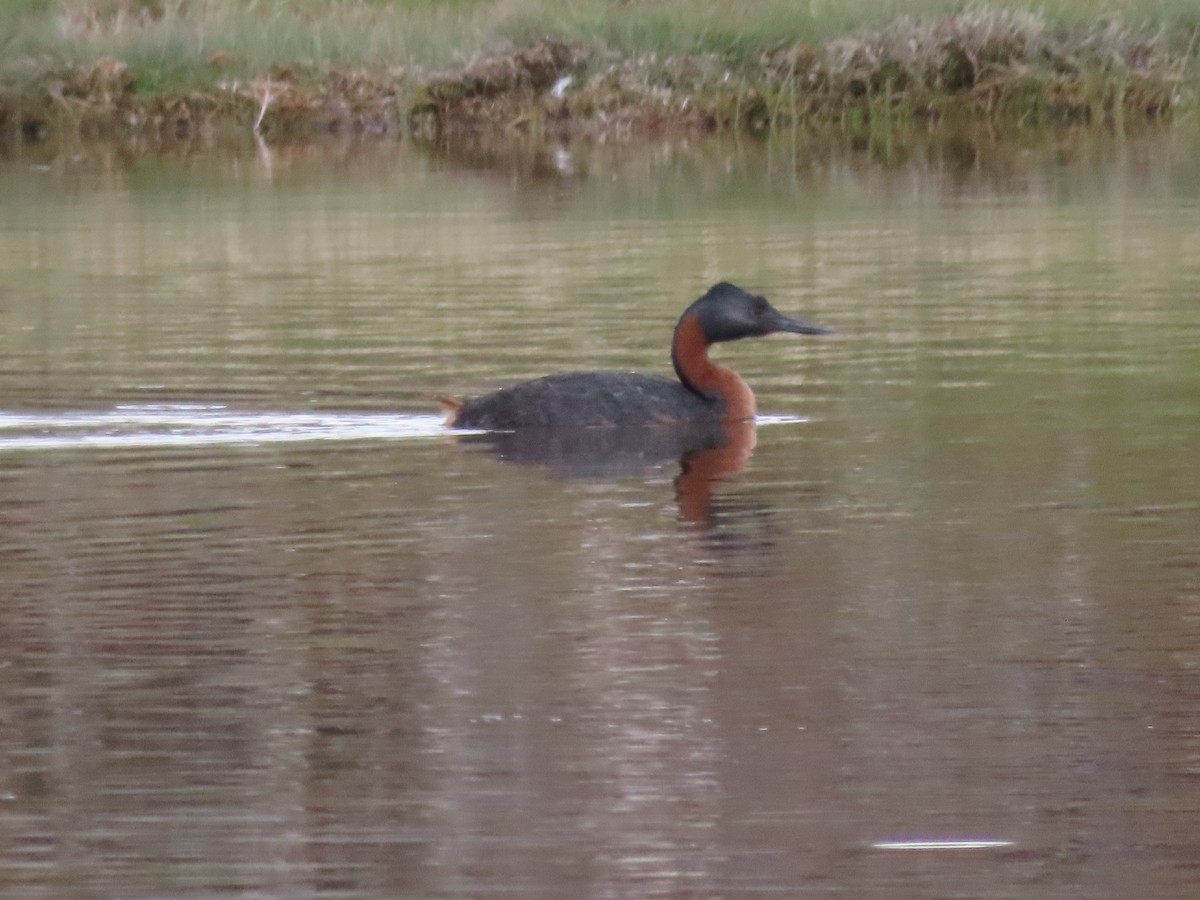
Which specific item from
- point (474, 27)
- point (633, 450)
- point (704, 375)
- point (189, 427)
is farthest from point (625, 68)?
point (633, 450)

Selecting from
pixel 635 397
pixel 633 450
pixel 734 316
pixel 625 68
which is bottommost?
pixel 633 450

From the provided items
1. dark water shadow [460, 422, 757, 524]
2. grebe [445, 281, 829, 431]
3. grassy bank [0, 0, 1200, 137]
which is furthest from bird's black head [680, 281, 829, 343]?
grassy bank [0, 0, 1200, 137]

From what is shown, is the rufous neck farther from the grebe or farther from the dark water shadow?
the dark water shadow

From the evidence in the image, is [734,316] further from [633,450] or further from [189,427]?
[189,427]

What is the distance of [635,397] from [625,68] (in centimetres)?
2300

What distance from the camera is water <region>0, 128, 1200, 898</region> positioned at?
19.8 feet

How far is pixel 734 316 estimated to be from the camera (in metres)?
12.8

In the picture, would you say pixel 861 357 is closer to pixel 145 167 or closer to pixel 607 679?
pixel 607 679

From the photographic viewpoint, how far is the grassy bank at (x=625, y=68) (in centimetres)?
3391

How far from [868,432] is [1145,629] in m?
4.01

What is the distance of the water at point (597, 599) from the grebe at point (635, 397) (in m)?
0.23

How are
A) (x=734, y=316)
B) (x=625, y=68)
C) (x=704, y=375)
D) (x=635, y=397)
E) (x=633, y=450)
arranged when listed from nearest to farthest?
1. (x=633, y=450)
2. (x=635, y=397)
3. (x=704, y=375)
4. (x=734, y=316)
5. (x=625, y=68)

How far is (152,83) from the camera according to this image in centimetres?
3569

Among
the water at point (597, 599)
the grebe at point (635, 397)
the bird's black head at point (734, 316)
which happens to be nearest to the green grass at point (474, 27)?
the water at point (597, 599)
